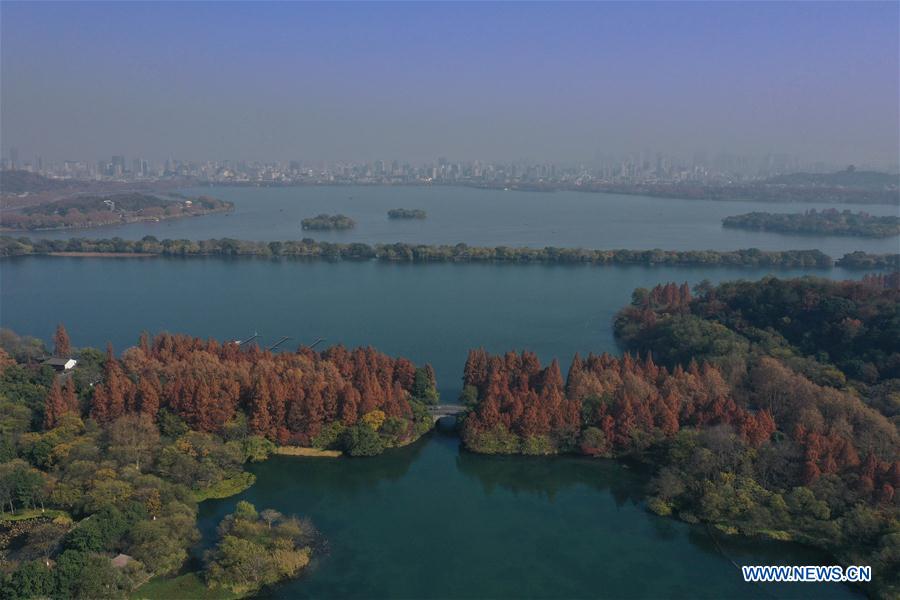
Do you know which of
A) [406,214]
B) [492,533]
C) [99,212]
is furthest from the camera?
[406,214]

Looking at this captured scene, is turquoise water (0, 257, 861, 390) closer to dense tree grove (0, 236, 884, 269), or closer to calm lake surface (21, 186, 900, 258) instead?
dense tree grove (0, 236, 884, 269)

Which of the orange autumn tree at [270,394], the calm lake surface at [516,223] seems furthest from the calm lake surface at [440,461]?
the calm lake surface at [516,223]

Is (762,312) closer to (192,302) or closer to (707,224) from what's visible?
(192,302)

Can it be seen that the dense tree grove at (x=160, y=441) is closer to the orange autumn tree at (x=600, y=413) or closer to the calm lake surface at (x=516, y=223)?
the orange autumn tree at (x=600, y=413)

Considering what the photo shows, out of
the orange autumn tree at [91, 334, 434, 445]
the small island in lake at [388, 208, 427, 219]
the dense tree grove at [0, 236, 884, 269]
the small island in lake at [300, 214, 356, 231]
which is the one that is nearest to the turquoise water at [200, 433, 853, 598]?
the orange autumn tree at [91, 334, 434, 445]

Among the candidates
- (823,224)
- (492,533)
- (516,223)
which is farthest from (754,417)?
(516,223)

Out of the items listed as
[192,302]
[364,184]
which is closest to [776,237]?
[192,302]

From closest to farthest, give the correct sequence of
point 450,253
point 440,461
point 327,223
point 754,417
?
point 754,417, point 440,461, point 450,253, point 327,223

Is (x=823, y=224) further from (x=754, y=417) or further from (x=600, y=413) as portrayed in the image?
(x=600, y=413)
